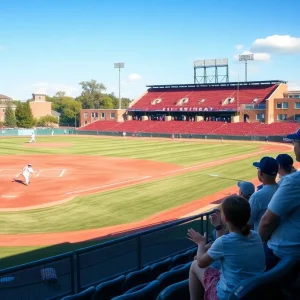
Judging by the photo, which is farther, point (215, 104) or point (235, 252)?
point (215, 104)

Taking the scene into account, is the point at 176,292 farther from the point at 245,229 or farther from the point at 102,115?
the point at 102,115

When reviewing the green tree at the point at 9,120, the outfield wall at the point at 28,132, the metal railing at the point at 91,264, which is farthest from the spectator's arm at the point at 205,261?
the green tree at the point at 9,120

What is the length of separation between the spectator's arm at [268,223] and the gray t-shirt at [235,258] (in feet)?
1.47

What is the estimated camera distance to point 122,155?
136 feet

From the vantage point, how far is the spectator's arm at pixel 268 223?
4.29 meters

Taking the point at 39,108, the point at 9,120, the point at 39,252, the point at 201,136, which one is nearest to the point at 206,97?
the point at 201,136

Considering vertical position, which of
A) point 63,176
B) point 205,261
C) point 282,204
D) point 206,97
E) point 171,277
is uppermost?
point 206,97

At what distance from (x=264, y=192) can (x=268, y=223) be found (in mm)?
1298

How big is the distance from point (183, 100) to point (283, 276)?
76.5 m

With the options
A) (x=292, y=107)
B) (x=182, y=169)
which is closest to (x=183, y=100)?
(x=292, y=107)

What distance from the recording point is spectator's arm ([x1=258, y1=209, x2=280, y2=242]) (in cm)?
429

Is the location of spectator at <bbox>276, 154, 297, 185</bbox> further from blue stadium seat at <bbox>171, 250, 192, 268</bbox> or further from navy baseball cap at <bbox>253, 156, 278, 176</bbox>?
blue stadium seat at <bbox>171, 250, 192, 268</bbox>

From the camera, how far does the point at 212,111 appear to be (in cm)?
7281

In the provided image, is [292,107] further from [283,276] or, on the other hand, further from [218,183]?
[283,276]
